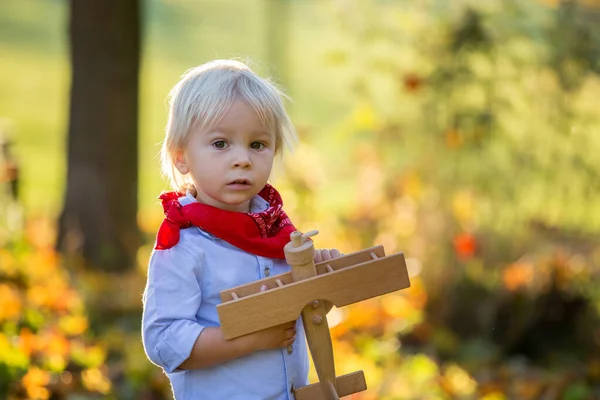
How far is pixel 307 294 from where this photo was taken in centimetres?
204

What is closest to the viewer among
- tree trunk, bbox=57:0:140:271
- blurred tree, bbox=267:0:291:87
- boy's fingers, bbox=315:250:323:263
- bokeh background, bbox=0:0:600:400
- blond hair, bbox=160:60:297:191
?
blond hair, bbox=160:60:297:191

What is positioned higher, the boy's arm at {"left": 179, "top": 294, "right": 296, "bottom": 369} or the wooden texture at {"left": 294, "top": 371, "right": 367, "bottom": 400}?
the boy's arm at {"left": 179, "top": 294, "right": 296, "bottom": 369}

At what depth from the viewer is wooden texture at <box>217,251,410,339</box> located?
199 cm

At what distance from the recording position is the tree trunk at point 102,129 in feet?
19.6

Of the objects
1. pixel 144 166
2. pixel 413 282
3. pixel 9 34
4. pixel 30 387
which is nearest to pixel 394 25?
pixel 413 282

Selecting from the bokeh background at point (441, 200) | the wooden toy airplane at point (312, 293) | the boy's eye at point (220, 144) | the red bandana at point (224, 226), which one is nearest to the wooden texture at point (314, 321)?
the wooden toy airplane at point (312, 293)

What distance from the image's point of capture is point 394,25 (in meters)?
5.74

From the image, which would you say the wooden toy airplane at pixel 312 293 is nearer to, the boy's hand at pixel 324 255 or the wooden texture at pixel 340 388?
the wooden texture at pixel 340 388

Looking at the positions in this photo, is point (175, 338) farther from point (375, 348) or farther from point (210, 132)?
point (375, 348)

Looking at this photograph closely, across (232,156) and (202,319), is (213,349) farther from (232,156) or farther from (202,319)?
(232,156)

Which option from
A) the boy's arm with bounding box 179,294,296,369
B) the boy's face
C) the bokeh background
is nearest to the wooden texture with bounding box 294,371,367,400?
the boy's arm with bounding box 179,294,296,369

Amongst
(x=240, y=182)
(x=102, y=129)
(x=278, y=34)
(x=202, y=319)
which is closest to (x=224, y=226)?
(x=240, y=182)

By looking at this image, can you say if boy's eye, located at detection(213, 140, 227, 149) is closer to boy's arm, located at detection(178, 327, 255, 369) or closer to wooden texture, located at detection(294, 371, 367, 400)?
boy's arm, located at detection(178, 327, 255, 369)

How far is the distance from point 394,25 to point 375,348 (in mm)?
2170
